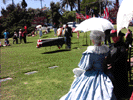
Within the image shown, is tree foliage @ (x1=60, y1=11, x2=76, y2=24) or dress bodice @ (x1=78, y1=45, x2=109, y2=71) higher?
tree foliage @ (x1=60, y1=11, x2=76, y2=24)

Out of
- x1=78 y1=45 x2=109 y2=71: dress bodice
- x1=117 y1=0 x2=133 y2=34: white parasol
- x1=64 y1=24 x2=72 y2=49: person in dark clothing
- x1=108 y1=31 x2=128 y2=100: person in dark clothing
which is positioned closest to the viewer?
x1=117 y1=0 x2=133 y2=34: white parasol

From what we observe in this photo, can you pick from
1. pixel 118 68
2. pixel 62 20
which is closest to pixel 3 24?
pixel 62 20

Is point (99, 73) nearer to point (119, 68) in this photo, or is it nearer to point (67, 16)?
point (119, 68)

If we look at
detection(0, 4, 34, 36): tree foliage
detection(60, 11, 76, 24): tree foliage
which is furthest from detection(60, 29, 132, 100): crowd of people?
detection(60, 11, 76, 24): tree foliage

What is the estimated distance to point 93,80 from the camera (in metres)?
3.32

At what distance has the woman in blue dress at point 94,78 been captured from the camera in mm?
3172

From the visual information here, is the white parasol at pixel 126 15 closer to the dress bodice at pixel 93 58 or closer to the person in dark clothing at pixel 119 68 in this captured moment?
the dress bodice at pixel 93 58

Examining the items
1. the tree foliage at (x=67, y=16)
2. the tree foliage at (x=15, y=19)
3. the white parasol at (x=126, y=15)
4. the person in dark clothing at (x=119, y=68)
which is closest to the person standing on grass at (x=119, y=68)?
the person in dark clothing at (x=119, y=68)

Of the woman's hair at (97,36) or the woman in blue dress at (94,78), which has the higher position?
the woman's hair at (97,36)

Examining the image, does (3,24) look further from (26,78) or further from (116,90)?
(116,90)

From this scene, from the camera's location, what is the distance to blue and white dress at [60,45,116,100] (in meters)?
3.17

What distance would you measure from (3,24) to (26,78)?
107 ft

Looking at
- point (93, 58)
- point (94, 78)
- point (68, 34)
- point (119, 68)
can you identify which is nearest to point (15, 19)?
point (68, 34)

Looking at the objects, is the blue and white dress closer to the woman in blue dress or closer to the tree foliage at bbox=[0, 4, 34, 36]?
the woman in blue dress
